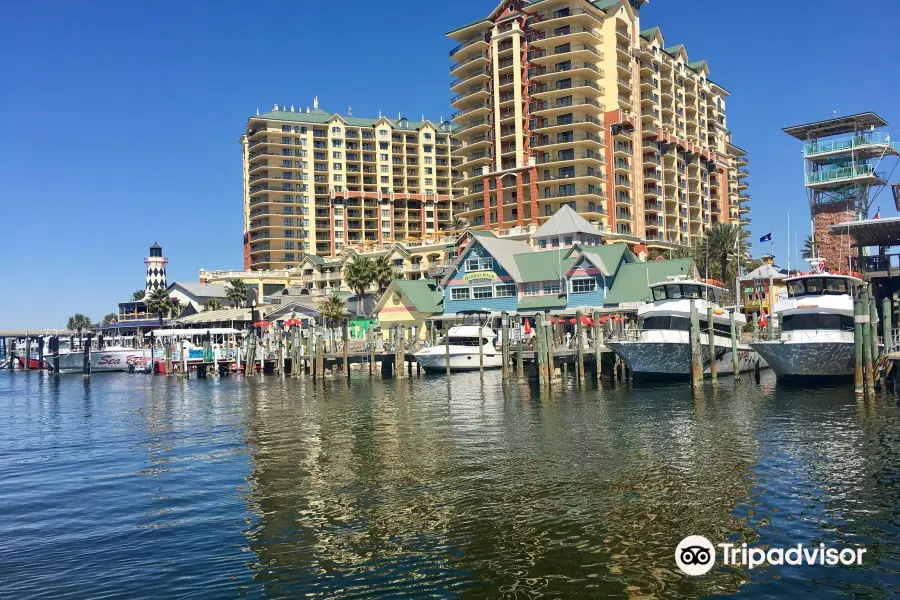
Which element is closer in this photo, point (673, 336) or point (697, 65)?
point (673, 336)

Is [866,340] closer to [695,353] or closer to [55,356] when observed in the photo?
[695,353]

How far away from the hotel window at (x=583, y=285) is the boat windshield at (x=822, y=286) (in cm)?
2786

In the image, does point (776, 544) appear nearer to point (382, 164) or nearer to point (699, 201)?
point (699, 201)

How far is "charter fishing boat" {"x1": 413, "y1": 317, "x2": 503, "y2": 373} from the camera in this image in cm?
6262

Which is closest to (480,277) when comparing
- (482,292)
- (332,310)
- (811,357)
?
(482,292)

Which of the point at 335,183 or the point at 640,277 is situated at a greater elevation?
the point at 335,183

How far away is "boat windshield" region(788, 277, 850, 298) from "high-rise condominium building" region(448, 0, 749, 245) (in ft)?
155

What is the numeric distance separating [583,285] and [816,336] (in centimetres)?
3172

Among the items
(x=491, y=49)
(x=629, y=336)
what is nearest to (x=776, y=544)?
(x=629, y=336)

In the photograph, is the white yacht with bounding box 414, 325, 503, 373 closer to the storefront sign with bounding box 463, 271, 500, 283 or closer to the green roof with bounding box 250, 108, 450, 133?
the storefront sign with bounding box 463, 271, 500, 283

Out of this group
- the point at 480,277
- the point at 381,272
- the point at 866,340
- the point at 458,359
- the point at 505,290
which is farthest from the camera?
the point at 381,272

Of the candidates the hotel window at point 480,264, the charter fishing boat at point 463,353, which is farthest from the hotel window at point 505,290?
the charter fishing boat at point 463,353

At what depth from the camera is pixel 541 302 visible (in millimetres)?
75000

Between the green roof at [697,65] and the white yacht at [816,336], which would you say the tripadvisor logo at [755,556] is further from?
the green roof at [697,65]
